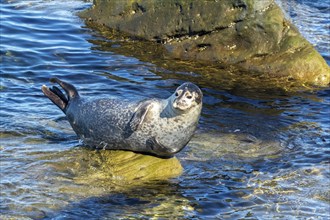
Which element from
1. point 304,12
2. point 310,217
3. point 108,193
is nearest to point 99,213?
point 108,193

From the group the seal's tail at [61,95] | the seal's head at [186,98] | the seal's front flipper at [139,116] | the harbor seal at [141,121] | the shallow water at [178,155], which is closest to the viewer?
the shallow water at [178,155]

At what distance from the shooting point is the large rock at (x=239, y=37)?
1010 cm

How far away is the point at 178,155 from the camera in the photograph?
23.5 feet

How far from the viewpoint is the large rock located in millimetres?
10102

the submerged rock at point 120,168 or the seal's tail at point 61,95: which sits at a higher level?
the seal's tail at point 61,95

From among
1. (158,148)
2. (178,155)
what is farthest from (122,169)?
(178,155)

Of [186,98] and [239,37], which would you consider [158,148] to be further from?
[239,37]

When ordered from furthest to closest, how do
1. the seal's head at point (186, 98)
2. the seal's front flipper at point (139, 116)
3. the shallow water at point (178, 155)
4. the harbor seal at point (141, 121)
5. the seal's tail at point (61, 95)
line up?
the seal's tail at point (61, 95), the seal's front flipper at point (139, 116), the harbor seal at point (141, 121), the seal's head at point (186, 98), the shallow water at point (178, 155)

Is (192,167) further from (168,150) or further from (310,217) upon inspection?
(310,217)

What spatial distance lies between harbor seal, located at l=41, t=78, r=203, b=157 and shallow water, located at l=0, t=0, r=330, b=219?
0.25 meters

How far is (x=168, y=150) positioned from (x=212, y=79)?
3.76 meters

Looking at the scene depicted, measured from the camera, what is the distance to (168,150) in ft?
21.2

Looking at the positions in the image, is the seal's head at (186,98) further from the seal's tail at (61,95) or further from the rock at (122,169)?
the seal's tail at (61,95)

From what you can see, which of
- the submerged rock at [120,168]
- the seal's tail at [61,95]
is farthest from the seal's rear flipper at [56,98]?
the submerged rock at [120,168]
